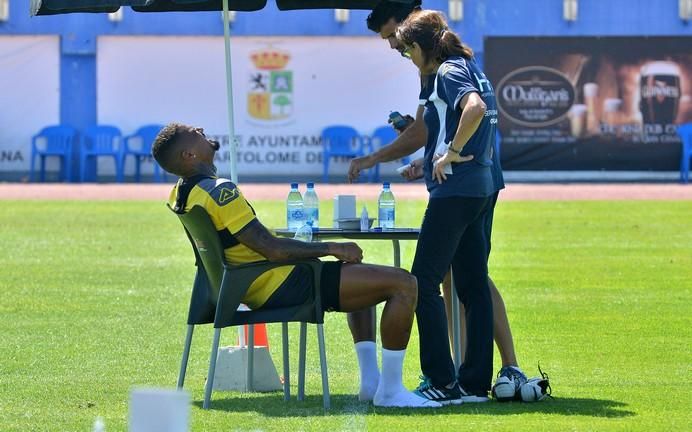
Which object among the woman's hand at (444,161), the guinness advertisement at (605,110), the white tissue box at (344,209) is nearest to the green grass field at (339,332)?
the white tissue box at (344,209)

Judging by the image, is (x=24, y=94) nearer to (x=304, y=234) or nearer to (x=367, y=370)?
(x=304, y=234)

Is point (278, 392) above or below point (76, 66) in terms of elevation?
below

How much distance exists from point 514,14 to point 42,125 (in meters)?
11.6

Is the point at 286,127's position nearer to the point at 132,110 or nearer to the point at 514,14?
the point at 132,110

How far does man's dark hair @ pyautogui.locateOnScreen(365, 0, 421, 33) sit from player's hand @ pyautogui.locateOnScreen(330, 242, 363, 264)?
1.58m

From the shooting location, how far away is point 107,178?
3616 cm

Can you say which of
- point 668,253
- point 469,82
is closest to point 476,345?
point 469,82

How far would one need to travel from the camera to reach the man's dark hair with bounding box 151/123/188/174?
25.1ft

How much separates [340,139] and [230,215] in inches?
1110

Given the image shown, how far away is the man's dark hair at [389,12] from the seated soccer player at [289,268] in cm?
148

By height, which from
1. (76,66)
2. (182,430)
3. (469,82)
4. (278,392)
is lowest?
(278,392)

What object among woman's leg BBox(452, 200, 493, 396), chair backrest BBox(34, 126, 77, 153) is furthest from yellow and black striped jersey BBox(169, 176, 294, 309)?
chair backrest BBox(34, 126, 77, 153)

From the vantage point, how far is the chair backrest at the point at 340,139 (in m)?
35.6

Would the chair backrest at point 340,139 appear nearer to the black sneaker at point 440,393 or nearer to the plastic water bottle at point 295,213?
the plastic water bottle at point 295,213
